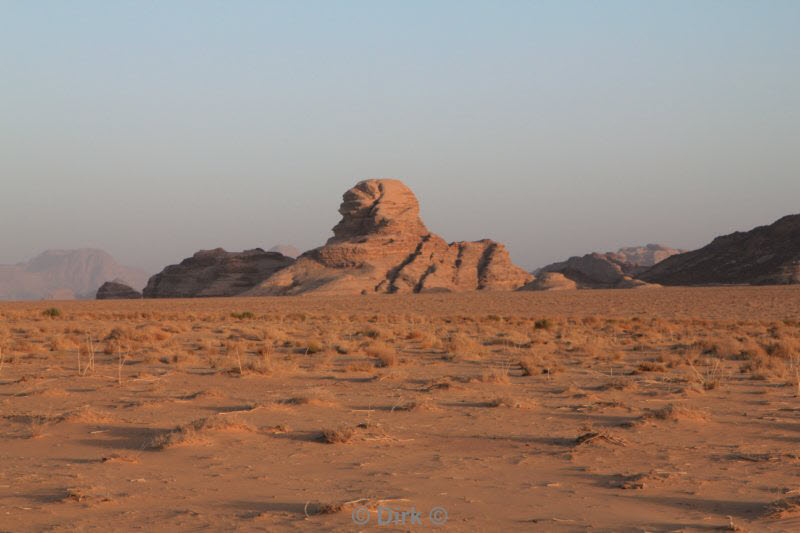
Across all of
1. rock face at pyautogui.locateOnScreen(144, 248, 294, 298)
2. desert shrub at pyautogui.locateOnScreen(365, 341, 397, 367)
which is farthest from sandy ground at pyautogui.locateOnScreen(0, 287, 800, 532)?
rock face at pyautogui.locateOnScreen(144, 248, 294, 298)

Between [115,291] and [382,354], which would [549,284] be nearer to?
[115,291]

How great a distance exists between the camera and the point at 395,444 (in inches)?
377

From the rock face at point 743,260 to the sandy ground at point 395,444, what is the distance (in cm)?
9641

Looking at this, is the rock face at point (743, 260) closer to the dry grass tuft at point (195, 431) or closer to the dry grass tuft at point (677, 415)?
the dry grass tuft at point (677, 415)

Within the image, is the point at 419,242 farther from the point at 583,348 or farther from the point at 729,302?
the point at 583,348

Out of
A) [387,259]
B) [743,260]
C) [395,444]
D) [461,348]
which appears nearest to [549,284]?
[387,259]

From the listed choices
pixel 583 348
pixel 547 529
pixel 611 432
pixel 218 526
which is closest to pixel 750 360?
pixel 583 348

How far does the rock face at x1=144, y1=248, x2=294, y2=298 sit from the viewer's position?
125 m

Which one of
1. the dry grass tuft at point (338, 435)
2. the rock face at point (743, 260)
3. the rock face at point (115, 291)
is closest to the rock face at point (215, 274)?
the rock face at point (115, 291)

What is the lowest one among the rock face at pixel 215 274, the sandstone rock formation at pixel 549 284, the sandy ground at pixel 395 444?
the sandy ground at pixel 395 444

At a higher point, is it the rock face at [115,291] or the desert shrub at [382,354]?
the rock face at [115,291]

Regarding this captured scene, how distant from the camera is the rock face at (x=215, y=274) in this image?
125 m

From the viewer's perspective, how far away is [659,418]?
11117 mm

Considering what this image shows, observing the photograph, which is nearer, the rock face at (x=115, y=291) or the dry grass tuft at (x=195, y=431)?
the dry grass tuft at (x=195, y=431)
